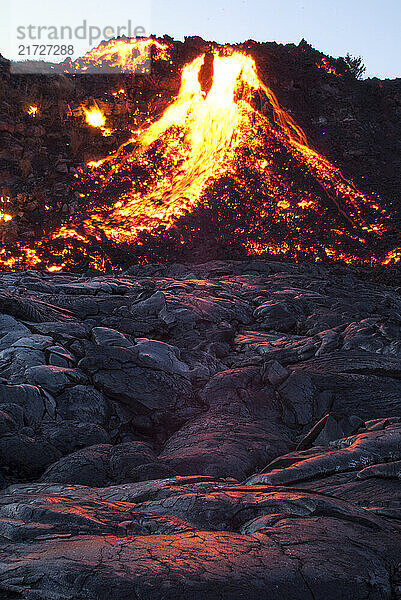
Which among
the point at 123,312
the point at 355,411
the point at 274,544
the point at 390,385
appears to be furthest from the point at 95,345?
the point at 274,544

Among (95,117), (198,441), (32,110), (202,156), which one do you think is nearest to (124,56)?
(95,117)

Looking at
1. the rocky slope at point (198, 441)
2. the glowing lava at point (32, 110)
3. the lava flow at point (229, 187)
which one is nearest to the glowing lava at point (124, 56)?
the lava flow at point (229, 187)

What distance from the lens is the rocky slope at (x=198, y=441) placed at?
1711 mm

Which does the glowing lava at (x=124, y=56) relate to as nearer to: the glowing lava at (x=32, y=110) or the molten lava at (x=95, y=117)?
the molten lava at (x=95, y=117)

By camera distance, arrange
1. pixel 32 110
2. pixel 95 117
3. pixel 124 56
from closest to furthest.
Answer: pixel 32 110
pixel 95 117
pixel 124 56

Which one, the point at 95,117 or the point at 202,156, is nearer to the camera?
the point at 202,156

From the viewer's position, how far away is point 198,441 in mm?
4641

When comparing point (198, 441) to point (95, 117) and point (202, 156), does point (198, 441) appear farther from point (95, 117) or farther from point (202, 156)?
point (95, 117)

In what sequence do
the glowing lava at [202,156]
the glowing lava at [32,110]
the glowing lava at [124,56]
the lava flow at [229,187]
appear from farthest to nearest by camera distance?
the glowing lava at [124,56], the glowing lava at [32,110], the glowing lava at [202,156], the lava flow at [229,187]

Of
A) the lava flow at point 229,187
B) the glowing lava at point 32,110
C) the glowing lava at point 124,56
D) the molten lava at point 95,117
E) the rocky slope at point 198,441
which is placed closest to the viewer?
the rocky slope at point 198,441

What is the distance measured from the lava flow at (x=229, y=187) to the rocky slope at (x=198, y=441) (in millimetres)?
4603

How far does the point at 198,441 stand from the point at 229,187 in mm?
12740

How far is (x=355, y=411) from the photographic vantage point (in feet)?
17.0

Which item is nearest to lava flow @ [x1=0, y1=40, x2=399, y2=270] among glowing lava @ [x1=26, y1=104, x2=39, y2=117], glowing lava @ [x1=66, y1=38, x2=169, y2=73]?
glowing lava @ [x1=26, y1=104, x2=39, y2=117]
